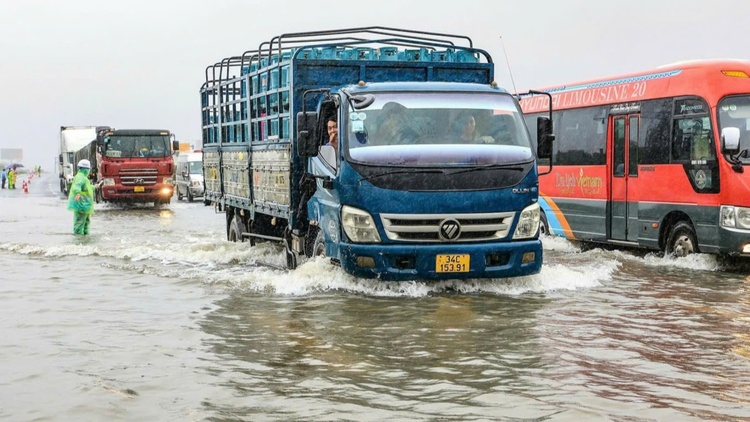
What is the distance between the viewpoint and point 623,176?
17.2 m

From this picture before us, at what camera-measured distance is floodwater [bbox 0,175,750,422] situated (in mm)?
6785

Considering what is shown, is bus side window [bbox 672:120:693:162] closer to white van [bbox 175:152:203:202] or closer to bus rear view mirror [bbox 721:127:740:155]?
bus rear view mirror [bbox 721:127:740:155]

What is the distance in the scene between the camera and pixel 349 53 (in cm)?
1371

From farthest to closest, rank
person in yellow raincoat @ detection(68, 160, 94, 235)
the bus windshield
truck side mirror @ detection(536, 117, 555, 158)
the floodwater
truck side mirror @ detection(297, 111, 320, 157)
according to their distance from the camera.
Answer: person in yellow raincoat @ detection(68, 160, 94, 235) < the bus windshield < truck side mirror @ detection(536, 117, 555, 158) < truck side mirror @ detection(297, 111, 320, 157) < the floodwater

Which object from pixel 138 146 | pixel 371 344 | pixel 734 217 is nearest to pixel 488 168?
pixel 371 344

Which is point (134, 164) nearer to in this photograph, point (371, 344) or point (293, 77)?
point (293, 77)

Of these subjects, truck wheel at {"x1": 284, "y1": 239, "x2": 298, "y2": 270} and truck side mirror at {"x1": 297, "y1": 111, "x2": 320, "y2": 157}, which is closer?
truck side mirror at {"x1": 297, "y1": 111, "x2": 320, "y2": 157}

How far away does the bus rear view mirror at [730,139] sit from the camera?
14094mm

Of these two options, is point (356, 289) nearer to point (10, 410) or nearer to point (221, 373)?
point (221, 373)

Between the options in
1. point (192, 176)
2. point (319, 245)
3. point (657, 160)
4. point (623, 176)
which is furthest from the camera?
point (192, 176)

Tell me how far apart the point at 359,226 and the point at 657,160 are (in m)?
6.76

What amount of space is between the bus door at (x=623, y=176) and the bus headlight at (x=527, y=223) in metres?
5.65

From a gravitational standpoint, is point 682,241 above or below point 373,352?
above

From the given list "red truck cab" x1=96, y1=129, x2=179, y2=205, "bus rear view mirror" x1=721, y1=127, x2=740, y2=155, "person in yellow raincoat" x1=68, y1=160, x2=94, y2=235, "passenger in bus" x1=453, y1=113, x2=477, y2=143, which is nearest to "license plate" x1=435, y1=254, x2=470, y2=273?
"passenger in bus" x1=453, y1=113, x2=477, y2=143
